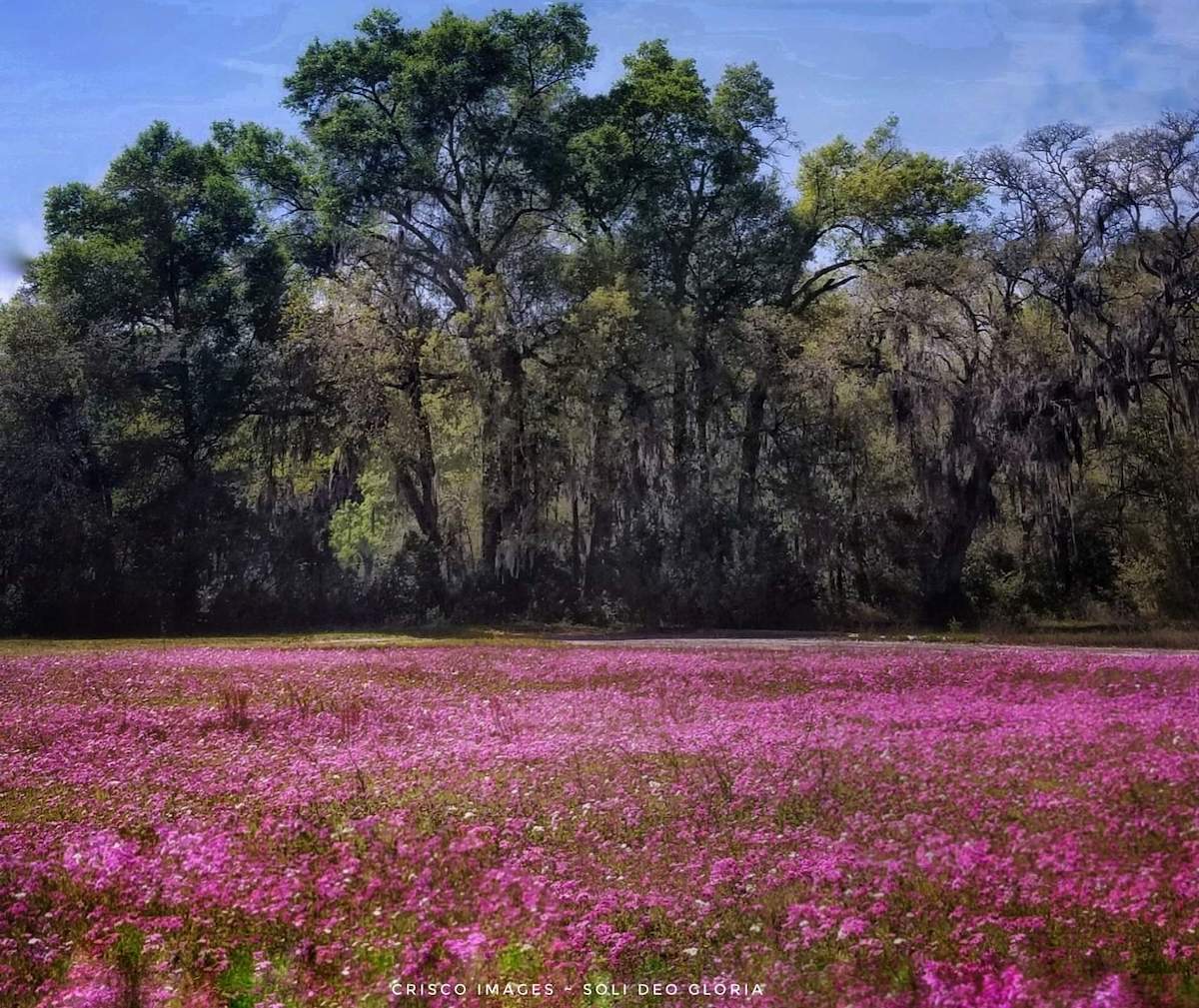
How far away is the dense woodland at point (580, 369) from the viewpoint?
34.8 meters

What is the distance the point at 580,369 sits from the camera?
126 ft

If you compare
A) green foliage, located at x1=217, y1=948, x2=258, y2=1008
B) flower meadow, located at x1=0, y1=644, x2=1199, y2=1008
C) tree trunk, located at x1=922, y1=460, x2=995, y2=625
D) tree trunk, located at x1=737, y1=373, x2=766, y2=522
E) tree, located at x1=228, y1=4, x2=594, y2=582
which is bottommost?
green foliage, located at x1=217, y1=948, x2=258, y2=1008

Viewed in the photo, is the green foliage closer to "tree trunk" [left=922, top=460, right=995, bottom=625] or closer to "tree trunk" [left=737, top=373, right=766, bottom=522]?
"tree trunk" [left=922, top=460, right=995, bottom=625]

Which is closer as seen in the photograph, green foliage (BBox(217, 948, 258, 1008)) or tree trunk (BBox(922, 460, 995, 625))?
green foliage (BBox(217, 948, 258, 1008))

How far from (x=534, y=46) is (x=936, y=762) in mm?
A: 37429

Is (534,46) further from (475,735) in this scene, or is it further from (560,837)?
(560,837)

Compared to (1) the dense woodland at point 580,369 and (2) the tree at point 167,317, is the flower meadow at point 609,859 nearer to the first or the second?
(1) the dense woodland at point 580,369

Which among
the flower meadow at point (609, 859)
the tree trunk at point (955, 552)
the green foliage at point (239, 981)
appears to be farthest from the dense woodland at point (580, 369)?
the green foliage at point (239, 981)

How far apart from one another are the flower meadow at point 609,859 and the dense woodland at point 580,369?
23.6 metres

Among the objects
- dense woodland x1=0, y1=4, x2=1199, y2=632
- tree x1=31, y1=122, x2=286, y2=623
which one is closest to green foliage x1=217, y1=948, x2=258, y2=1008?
dense woodland x1=0, y1=4, x2=1199, y2=632

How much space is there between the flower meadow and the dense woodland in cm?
2364

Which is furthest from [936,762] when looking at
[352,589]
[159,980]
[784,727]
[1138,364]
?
[352,589]

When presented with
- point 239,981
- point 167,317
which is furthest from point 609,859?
point 167,317

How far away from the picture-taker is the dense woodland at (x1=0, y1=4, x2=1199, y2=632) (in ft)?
114
